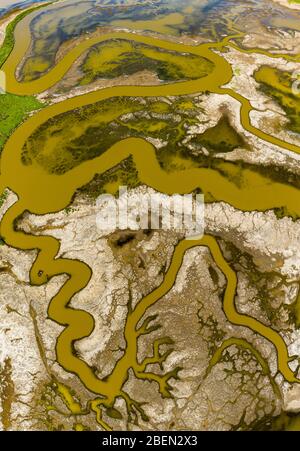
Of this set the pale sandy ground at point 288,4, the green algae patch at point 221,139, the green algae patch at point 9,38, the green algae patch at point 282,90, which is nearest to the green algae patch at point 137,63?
the green algae patch at point 282,90

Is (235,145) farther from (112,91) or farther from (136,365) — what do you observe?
(136,365)

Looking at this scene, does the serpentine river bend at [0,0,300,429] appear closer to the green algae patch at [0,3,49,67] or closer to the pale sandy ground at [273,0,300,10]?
the green algae patch at [0,3,49,67]

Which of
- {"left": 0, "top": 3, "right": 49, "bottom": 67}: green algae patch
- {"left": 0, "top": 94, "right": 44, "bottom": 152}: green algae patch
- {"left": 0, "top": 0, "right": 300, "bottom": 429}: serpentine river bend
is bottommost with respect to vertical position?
{"left": 0, "top": 0, "right": 300, "bottom": 429}: serpentine river bend

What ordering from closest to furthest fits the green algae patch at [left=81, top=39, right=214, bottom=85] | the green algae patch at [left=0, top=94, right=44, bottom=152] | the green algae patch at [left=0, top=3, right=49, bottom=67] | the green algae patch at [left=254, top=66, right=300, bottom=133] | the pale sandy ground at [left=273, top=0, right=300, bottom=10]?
1. the green algae patch at [left=0, top=94, right=44, bottom=152]
2. the green algae patch at [left=254, top=66, right=300, bottom=133]
3. the green algae patch at [left=81, top=39, right=214, bottom=85]
4. the green algae patch at [left=0, top=3, right=49, bottom=67]
5. the pale sandy ground at [left=273, top=0, right=300, bottom=10]

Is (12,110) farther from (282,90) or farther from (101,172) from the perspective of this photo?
(282,90)

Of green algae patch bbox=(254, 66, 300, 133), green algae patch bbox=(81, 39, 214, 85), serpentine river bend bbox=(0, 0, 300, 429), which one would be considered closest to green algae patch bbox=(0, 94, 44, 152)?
serpentine river bend bbox=(0, 0, 300, 429)

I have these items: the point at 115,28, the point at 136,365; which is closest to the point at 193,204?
the point at 136,365

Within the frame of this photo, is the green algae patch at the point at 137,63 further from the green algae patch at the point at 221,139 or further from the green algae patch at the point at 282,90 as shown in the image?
the green algae patch at the point at 221,139

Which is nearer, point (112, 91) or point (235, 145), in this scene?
point (235, 145)
